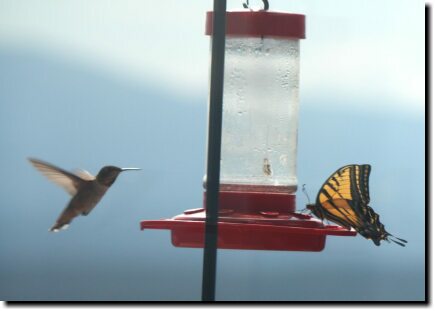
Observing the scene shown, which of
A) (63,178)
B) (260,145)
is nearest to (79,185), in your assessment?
(63,178)

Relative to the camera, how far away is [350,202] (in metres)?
2.28

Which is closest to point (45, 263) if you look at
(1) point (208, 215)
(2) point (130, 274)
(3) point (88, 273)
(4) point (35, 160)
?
(3) point (88, 273)

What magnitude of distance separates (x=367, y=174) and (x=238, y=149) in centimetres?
31

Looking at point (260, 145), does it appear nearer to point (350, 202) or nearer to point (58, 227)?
point (350, 202)

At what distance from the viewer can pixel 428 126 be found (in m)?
3.06

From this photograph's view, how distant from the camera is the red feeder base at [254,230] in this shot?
1.98m

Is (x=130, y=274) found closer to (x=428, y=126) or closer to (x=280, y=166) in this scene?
(x=428, y=126)

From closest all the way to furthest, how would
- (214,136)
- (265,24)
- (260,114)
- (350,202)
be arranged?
(214,136) < (265,24) < (350,202) < (260,114)

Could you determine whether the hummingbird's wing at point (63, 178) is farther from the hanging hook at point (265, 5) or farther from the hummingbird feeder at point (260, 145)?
the hanging hook at point (265, 5)

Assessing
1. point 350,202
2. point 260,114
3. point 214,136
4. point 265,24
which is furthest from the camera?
point 260,114

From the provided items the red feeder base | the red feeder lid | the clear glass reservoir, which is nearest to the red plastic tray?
the red feeder base

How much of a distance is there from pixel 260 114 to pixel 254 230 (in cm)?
49

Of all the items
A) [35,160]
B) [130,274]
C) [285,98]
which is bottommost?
[130,274]

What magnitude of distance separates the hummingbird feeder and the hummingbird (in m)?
0.24
